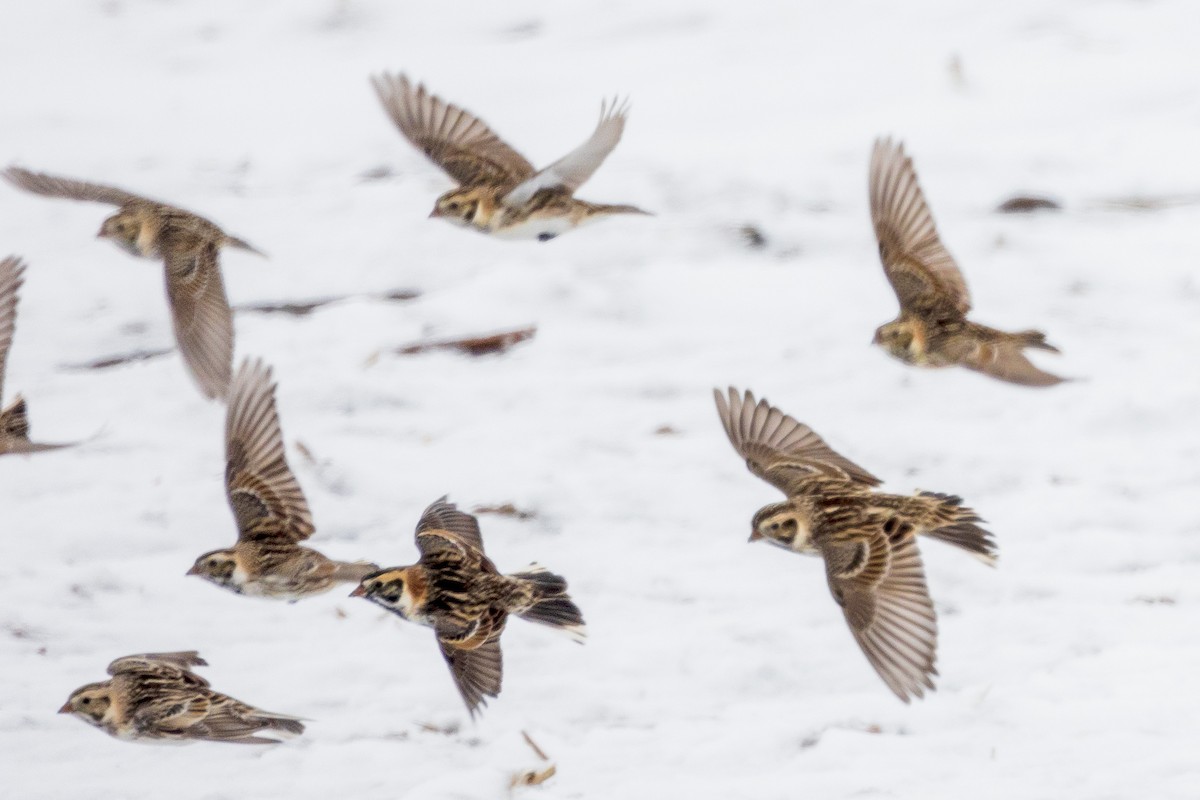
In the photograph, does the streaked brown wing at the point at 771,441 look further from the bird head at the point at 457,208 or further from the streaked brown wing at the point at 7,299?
the streaked brown wing at the point at 7,299

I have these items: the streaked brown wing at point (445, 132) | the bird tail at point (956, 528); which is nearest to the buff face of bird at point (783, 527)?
the bird tail at point (956, 528)

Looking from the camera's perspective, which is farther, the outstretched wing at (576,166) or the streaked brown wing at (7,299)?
the outstretched wing at (576,166)

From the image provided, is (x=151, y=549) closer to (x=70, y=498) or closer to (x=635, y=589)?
(x=70, y=498)

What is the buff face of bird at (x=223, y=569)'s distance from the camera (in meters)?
5.21

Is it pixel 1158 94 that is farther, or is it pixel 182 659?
pixel 1158 94

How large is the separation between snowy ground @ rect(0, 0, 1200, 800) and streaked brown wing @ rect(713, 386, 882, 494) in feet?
1.56

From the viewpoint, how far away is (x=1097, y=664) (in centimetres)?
547

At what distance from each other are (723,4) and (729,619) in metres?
5.24

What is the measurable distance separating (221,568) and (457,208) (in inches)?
65.7

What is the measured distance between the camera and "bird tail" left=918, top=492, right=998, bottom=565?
5180mm

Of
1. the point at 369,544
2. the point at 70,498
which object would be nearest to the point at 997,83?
the point at 369,544

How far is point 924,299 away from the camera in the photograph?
20.1 feet

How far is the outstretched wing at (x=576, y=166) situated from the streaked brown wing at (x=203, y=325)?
1.10m

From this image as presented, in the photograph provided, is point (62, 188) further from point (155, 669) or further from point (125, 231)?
point (155, 669)
